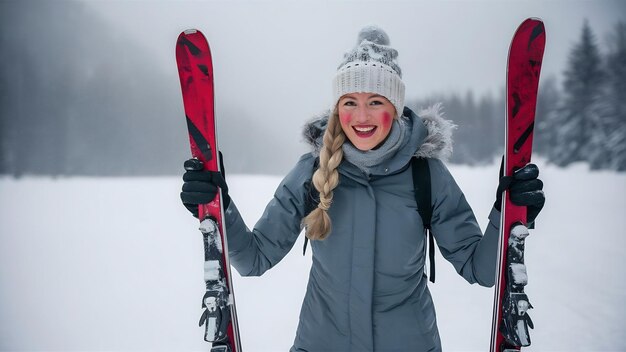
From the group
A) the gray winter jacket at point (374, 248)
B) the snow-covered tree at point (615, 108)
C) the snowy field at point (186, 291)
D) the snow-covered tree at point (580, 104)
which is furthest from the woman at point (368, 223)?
the snow-covered tree at point (580, 104)

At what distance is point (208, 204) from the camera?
1.52 meters

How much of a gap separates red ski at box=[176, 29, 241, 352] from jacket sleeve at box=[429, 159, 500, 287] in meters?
0.95

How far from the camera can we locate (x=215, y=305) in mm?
1446

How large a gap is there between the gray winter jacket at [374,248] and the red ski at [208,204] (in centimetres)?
7

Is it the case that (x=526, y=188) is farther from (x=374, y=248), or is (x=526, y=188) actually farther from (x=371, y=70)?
(x=371, y=70)

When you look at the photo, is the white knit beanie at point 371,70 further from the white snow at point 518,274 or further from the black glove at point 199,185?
the white snow at point 518,274

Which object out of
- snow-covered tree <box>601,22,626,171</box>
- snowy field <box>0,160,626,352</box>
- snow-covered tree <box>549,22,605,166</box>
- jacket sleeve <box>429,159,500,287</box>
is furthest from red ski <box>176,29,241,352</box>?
snow-covered tree <box>549,22,605,166</box>

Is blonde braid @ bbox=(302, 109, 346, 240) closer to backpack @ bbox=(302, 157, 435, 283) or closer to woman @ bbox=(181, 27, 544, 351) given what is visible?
woman @ bbox=(181, 27, 544, 351)

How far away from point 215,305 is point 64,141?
47.1 m

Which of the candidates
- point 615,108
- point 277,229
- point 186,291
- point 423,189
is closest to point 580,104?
point 615,108

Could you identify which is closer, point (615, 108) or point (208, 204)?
point (208, 204)

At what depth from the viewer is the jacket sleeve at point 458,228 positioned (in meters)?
1.55

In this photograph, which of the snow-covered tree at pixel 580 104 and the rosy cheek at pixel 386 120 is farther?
the snow-covered tree at pixel 580 104

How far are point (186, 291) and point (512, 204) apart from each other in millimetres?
4492
